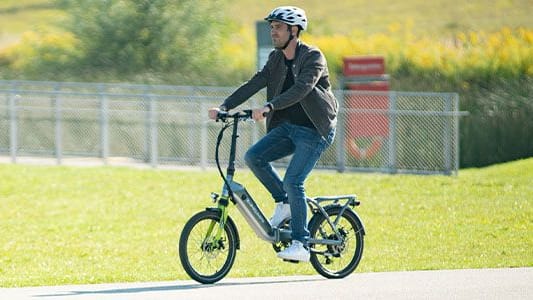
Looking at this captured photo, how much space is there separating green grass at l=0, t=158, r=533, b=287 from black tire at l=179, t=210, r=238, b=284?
3.52ft

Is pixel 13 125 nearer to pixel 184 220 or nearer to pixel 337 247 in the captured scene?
pixel 184 220

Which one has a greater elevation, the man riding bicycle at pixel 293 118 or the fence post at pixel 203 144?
the man riding bicycle at pixel 293 118

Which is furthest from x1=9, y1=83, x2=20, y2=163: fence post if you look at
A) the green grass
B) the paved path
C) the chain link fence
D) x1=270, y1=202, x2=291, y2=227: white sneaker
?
x1=270, y1=202, x2=291, y2=227: white sneaker

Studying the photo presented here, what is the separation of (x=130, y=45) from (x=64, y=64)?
1.86m

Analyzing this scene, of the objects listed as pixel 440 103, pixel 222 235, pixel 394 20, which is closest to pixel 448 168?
pixel 440 103

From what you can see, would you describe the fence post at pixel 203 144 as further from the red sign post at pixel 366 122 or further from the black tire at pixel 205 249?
the black tire at pixel 205 249

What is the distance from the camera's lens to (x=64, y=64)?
122 ft

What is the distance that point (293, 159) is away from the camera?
34.4 ft

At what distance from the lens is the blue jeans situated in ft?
34.1

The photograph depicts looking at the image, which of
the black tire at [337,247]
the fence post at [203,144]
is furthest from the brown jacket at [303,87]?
the fence post at [203,144]

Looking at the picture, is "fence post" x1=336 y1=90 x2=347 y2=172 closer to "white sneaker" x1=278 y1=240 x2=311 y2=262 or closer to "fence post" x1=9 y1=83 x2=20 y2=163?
"fence post" x1=9 y1=83 x2=20 y2=163

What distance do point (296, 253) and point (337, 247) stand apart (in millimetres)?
566

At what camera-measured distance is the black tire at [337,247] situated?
10.8 m

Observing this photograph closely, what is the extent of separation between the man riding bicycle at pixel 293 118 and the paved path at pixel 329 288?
40 cm
